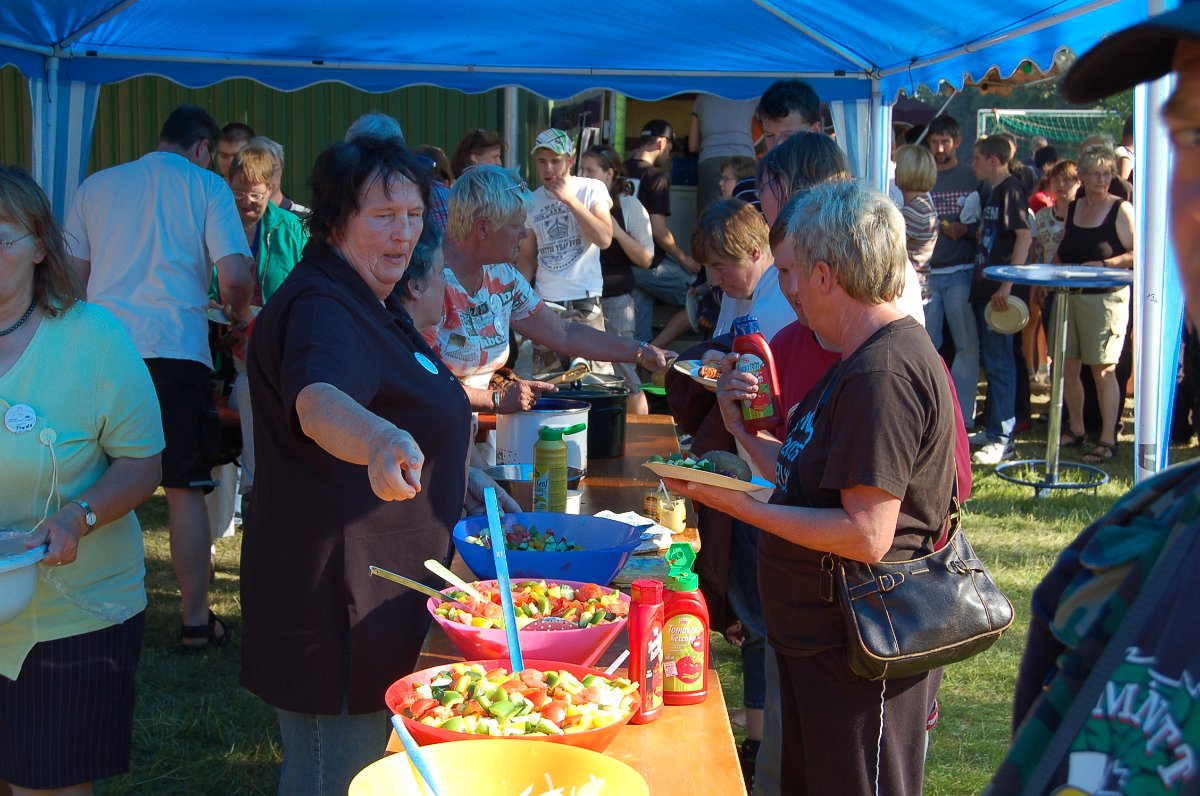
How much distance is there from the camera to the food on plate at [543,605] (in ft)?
6.40

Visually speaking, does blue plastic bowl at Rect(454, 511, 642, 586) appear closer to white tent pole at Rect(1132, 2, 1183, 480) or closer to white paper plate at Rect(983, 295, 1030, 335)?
white tent pole at Rect(1132, 2, 1183, 480)

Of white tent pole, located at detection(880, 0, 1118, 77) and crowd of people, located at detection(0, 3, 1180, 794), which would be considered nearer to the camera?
crowd of people, located at detection(0, 3, 1180, 794)

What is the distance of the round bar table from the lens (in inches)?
257

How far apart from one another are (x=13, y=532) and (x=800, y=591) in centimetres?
154

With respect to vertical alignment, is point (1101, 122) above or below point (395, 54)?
above

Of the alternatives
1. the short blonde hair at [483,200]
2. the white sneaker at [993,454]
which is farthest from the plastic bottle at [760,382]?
the white sneaker at [993,454]

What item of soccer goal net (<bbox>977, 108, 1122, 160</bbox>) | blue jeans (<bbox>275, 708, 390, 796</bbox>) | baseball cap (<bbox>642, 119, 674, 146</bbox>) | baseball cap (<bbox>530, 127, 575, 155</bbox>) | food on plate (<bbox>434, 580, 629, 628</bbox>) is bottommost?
blue jeans (<bbox>275, 708, 390, 796</bbox>)

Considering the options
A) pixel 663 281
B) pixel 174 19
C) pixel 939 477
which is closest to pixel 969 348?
pixel 663 281

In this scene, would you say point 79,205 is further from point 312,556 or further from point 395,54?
point 312,556

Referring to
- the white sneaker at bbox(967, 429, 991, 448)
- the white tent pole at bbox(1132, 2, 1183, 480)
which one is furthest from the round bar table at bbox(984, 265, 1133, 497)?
the white tent pole at bbox(1132, 2, 1183, 480)

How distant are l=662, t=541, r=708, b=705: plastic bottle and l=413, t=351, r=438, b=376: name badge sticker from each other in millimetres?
725

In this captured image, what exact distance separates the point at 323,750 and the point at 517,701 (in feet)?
2.68

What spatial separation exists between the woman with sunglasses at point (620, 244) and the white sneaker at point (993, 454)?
251cm

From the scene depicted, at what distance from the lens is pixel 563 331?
4.02 meters
